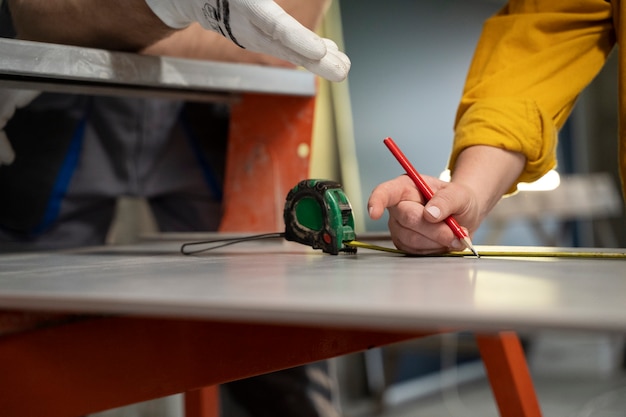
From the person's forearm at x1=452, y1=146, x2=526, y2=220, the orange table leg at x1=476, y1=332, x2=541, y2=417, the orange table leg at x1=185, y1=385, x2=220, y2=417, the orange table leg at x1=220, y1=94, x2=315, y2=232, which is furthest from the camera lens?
the orange table leg at x1=220, y1=94, x2=315, y2=232

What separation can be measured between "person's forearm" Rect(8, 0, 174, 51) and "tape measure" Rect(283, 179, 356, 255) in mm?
327

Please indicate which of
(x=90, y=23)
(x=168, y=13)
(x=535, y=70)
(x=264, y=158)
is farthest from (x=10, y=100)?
(x=535, y=70)

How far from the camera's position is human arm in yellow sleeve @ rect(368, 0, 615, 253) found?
0.77 meters

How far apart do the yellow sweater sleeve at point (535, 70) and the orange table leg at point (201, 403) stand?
A: 539 mm

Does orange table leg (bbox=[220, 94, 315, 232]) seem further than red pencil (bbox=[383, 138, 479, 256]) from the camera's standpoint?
Yes

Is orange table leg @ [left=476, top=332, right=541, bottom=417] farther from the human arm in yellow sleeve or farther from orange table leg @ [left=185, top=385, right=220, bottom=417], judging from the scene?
orange table leg @ [left=185, top=385, right=220, bottom=417]

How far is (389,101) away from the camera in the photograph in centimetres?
281

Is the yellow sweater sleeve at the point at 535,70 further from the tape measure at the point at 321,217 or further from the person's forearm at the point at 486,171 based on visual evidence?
the tape measure at the point at 321,217

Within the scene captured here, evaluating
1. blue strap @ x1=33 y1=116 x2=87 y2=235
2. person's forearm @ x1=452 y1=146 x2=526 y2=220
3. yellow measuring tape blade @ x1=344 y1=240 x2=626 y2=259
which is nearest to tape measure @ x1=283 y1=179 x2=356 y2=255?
yellow measuring tape blade @ x1=344 y1=240 x2=626 y2=259

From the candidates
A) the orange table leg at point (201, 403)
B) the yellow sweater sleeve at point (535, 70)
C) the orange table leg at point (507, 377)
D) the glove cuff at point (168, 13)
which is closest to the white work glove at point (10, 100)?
the glove cuff at point (168, 13)

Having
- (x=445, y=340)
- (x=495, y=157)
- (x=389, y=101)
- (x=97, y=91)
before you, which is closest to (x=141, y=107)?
(x=97, y=91)

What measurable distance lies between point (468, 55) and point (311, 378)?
2.38m

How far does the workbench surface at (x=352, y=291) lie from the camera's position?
348 mm

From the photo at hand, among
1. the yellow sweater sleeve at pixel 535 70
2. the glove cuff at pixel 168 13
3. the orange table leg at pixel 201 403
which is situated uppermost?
the glove cuff at pixel 168 13
